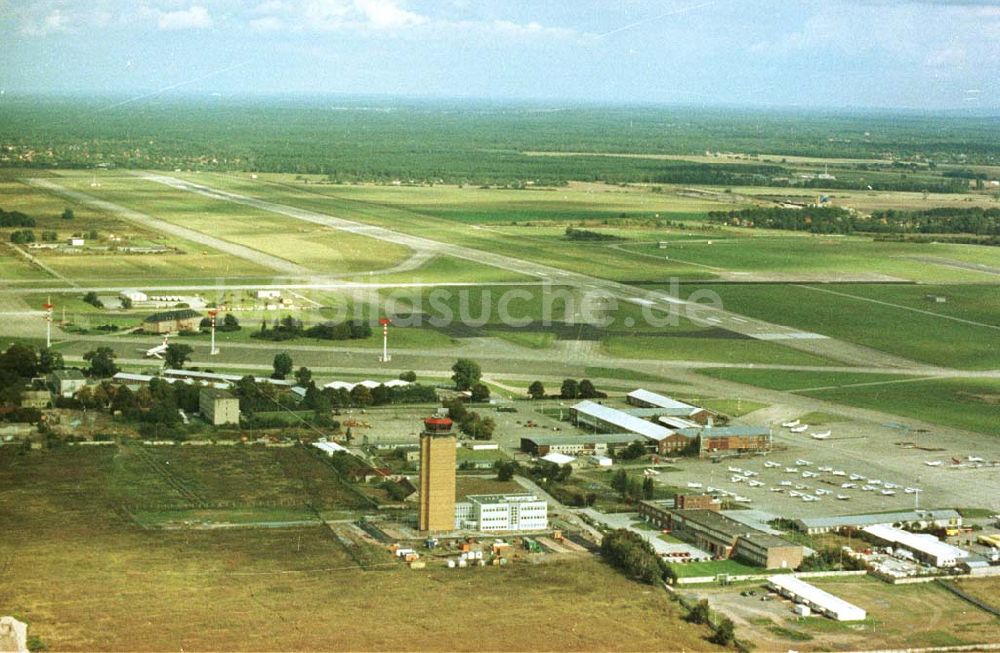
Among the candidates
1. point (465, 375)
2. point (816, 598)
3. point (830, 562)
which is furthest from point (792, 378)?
point (816, 598)

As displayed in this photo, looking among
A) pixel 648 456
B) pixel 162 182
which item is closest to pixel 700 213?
pixel 162 182

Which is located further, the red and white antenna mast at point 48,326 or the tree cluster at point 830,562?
the red and white antenna mast at point 48,326

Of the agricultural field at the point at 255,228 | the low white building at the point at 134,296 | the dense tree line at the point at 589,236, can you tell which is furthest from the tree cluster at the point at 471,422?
the dense tree line at the point at 589,236

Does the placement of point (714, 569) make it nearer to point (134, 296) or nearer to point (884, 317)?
point (884, 317)

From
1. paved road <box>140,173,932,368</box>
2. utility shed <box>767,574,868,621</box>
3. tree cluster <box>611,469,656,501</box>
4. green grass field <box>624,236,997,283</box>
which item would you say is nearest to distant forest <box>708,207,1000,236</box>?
green grass field <box>624,236,997,283</box>

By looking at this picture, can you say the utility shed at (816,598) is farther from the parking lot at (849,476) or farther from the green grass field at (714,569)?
the parking lot at (849,476)

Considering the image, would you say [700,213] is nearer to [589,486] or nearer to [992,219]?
[992,219]

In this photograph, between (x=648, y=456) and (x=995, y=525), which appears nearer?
(x=995, y=525)
